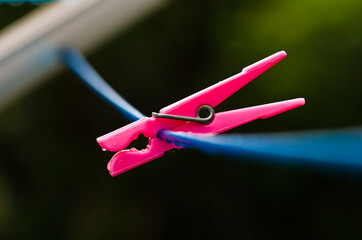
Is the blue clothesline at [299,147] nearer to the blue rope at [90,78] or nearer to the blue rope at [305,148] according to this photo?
the blue rope at [305,148]

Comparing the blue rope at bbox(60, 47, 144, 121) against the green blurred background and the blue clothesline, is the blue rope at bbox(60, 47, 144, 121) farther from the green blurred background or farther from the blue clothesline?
the green blurred background

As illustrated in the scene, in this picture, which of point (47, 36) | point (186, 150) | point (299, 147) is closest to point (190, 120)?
point (299, 147)

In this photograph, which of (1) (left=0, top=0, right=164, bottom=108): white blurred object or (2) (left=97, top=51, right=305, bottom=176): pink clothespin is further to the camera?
(1) (left=0, top=0, right=164, bottom=108): white blurred object

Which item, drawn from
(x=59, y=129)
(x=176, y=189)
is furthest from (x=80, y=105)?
(x=176, y=189)

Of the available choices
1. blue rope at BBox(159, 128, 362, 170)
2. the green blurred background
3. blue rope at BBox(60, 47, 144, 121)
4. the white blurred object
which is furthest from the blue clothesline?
the green blurred background

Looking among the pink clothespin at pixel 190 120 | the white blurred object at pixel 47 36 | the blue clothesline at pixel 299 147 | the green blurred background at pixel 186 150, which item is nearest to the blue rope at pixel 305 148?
the blue clothesline at pixel 299 147

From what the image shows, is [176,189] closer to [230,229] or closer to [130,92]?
[230,229]
